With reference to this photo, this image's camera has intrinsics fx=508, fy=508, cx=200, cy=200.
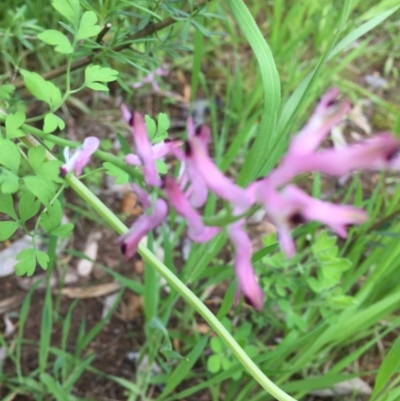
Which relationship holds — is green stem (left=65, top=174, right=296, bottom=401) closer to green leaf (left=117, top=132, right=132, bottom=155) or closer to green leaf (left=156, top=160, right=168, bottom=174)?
green leaf (left=156, top=160, right=168, bottom=174)

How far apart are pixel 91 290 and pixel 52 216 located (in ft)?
2.55

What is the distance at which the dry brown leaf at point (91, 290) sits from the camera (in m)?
1.39

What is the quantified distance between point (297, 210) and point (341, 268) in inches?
31.4


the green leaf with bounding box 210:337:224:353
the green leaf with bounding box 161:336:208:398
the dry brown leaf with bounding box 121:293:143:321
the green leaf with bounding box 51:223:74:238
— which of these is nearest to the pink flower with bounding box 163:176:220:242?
the green leaf with bounding box 51:223:74:238

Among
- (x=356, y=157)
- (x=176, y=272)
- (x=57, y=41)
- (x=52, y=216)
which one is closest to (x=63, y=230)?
(x=52, y=216)

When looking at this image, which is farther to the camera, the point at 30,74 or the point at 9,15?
the point at 9,15

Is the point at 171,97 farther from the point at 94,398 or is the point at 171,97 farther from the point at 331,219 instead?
the point at 331,219

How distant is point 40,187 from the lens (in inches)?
22.9

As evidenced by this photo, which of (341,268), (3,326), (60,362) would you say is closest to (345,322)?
(341,268)

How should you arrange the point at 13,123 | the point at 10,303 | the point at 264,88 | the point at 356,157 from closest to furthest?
the point at 356,157 → the point at 13,123 → the point at 264,88 → the point at 10,303

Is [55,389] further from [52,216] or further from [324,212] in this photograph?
[324,212]

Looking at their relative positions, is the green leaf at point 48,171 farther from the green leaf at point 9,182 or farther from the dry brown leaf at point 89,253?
the dry brown leaf at point 89,253

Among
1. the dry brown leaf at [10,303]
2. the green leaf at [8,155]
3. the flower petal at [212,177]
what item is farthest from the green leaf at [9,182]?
the dry brown leaf at [10,303]

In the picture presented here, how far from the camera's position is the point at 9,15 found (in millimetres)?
1383
